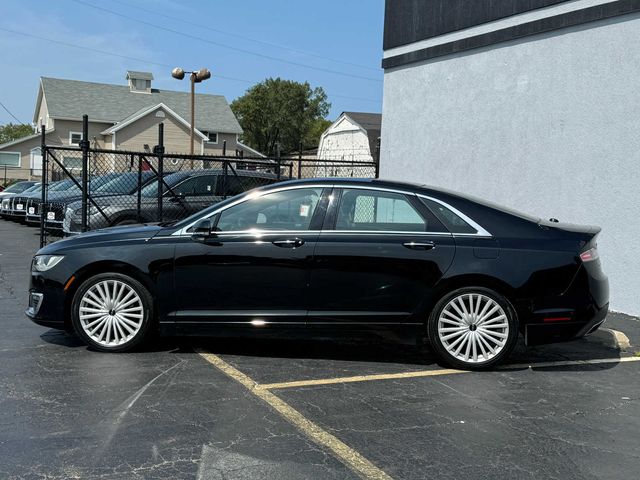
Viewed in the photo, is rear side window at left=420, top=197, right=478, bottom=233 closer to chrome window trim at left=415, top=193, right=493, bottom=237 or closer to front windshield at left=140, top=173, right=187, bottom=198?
chrome window trim at left=415, top=193, right=493, bottom=237

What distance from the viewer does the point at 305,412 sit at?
183 inches

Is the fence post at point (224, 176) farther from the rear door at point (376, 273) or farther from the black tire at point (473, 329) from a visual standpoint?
the black tire at point (473, 329)

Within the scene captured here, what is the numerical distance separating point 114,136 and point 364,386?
4239 centimetres

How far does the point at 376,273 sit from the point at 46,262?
2907mm

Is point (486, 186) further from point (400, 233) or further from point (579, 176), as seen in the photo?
point (400, 233)

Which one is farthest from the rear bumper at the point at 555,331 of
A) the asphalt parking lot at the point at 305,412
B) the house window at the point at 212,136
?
the house window at the point at 212,136

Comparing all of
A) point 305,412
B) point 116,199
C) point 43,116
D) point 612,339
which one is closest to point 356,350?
point 305,412

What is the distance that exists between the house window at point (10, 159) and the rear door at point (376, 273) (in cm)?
4845

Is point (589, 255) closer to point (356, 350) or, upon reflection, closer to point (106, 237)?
point (356, 350)

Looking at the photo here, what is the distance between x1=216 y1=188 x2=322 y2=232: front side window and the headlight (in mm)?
1455

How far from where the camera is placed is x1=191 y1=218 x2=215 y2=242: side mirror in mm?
5852

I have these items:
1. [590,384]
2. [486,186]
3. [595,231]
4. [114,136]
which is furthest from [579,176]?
[114,136]

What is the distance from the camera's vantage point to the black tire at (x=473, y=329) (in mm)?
5750

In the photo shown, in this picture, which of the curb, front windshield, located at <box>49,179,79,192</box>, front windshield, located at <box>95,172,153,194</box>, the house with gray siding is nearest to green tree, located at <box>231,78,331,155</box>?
the house with gray siding
